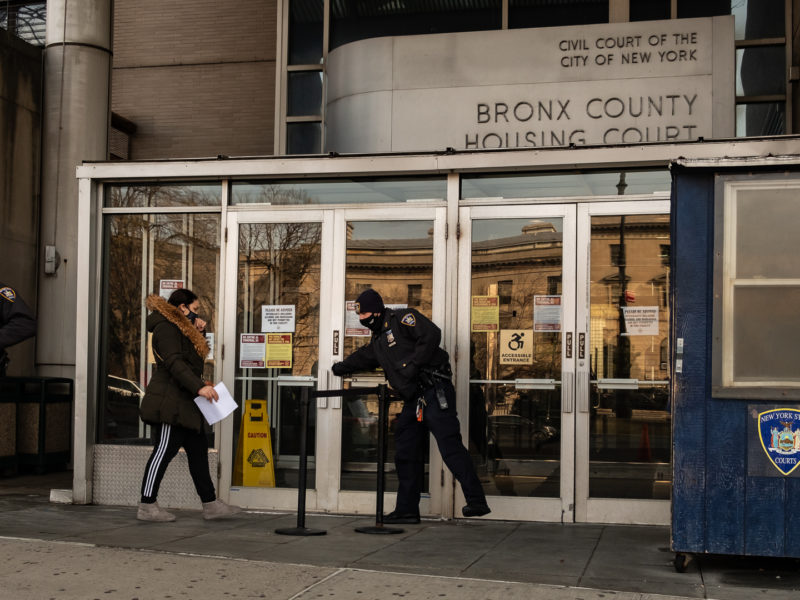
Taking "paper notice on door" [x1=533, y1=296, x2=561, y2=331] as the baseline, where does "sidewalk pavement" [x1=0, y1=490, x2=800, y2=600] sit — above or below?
below

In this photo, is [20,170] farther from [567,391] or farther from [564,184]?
[567,391]

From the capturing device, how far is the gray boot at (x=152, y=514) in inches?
321

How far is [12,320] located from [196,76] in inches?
360

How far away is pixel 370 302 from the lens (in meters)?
7.97

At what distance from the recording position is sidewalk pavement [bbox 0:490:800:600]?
5.68 m

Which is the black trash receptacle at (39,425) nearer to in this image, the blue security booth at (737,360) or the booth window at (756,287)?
the blue security booth at (737,360)

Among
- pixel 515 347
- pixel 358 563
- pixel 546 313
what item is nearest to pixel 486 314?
pixel 515 347

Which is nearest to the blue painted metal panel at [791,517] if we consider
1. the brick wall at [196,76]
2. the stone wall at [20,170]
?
the stone wall at [20,170]

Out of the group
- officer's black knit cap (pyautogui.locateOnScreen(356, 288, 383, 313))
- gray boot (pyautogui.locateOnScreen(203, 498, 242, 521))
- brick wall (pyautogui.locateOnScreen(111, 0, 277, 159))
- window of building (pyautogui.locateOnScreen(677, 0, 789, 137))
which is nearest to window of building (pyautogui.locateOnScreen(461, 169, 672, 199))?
officer's black knit cap (pyautogui.locateOnScreen(356, 288, 383, 313))

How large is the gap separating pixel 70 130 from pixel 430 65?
15.4ft

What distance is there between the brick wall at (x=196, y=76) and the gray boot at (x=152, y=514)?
8552 millimetres

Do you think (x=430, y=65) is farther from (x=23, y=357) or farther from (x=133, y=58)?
(x=133, y=58)

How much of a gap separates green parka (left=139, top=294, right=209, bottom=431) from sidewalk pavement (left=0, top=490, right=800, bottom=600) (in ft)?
2.73

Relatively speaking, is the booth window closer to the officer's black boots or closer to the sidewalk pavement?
the sidewalk pavement
